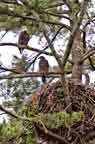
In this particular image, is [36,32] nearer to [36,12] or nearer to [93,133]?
[36,12]

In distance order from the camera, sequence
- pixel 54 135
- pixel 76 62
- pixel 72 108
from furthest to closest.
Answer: pixel 76 62
pixel 72 108
pixel 54 135

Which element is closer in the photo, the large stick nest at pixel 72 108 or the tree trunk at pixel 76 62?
the large stick nest at pixel 72 108

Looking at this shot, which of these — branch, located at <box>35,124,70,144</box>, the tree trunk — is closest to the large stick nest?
branch, located at <box>35,124,70,144</box>

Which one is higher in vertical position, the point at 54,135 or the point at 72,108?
the point at 72,108

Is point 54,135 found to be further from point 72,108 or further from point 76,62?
point 76,62

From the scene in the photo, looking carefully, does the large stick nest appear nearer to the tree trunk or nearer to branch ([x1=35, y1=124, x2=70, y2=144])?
branch ([x1=35, y1=124, x2=70, y2=144])

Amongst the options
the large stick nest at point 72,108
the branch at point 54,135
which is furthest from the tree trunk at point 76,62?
the branch at point 54,135

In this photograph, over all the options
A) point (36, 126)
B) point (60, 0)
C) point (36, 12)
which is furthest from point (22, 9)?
point (36, 126)

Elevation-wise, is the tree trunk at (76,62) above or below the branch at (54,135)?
above

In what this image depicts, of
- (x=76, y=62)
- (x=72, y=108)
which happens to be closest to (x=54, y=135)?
(x=72, y=108)

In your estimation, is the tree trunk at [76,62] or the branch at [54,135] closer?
the branch at [54,135]

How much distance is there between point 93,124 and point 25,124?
2.30 ft

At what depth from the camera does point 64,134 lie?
5438 millimetres

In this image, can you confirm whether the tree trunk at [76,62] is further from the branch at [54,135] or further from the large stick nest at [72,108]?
the branch at [54,135]
